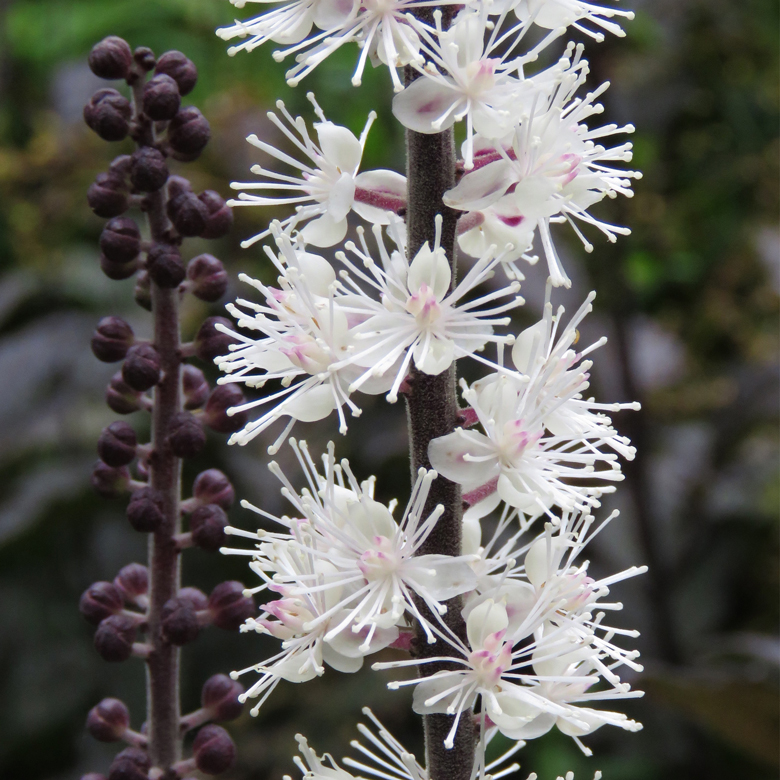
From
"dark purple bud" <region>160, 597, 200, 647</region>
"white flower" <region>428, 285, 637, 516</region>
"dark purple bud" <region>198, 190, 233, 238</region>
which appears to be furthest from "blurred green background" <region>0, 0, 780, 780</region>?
"dark purple bud" <region>198, 190, 233, 238</region>

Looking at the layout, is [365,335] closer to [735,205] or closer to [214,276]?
[214,276]

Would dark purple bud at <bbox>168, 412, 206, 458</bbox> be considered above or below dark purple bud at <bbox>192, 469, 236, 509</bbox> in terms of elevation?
above

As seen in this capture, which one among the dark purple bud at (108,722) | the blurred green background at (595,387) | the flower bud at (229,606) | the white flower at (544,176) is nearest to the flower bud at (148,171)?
the white flower at (544,176)

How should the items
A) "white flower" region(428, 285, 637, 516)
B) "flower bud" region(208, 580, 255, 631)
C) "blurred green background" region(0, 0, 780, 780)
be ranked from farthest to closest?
"blurred green background" region(0, 0, 780, 780), "flower bud" region(208, 580, 255, 631), "white flower" region(428, 285, 637, 516)

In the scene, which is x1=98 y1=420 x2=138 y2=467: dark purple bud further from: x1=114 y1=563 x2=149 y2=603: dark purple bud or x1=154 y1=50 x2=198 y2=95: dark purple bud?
x1=154 y1=50 x2=198 y2=95: dark purple bud

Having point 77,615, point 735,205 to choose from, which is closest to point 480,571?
point 77,615

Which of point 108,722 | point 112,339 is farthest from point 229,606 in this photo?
point 112,339

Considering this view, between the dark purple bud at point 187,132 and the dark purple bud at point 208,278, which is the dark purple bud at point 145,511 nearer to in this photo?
the dark purple bud at point 208,278
